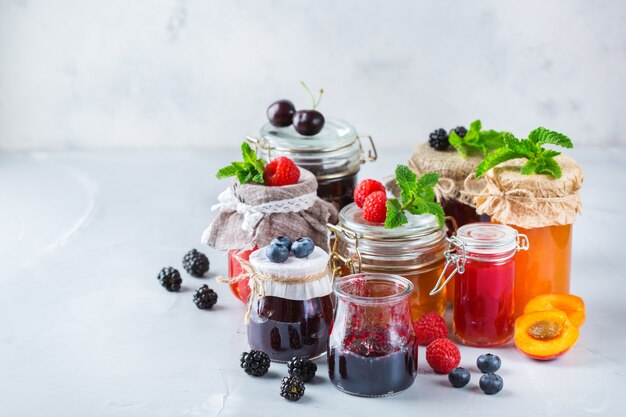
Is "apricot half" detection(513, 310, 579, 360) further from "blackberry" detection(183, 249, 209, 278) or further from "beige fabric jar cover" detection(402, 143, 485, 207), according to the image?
"blackberry" detection(183, 249, 209, 278)

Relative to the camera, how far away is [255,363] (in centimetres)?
210

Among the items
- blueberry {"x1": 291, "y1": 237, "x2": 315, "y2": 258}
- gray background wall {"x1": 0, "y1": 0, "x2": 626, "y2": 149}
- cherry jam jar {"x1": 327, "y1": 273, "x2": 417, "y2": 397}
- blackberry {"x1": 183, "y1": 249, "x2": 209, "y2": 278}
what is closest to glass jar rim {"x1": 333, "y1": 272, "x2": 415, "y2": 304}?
cherry jam jar {"x1": 327, "y1": 273, "x2": 417, "y2": 397}

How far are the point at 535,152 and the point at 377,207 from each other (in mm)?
393

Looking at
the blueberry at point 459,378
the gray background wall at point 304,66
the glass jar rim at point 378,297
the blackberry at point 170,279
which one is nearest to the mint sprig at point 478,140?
the glass jar rim at point 378,297

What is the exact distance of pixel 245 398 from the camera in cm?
202

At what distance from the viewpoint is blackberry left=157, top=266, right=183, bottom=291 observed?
2.60 metres

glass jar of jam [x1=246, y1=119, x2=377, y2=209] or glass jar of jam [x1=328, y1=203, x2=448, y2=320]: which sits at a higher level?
glass jar of jam [x1=246, y1=119, x2=377, y2=209]

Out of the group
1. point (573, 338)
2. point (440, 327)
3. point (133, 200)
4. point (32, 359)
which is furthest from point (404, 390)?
point (133, 200)

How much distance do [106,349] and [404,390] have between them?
71 centimetres

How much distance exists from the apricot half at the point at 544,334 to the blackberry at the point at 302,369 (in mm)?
474

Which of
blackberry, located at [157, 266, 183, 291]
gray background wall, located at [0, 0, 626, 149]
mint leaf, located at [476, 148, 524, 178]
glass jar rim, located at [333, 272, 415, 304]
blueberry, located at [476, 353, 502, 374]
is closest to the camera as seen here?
glass jar rim, located at [333, 272, 415, 304]

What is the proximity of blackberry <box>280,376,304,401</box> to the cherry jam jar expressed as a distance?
0.27 feet

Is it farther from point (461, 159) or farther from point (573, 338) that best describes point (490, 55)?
point (573, 338)

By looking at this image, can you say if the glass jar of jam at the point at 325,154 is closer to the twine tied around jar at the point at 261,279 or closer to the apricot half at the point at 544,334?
the twine tied around jar at the point at 261,279
